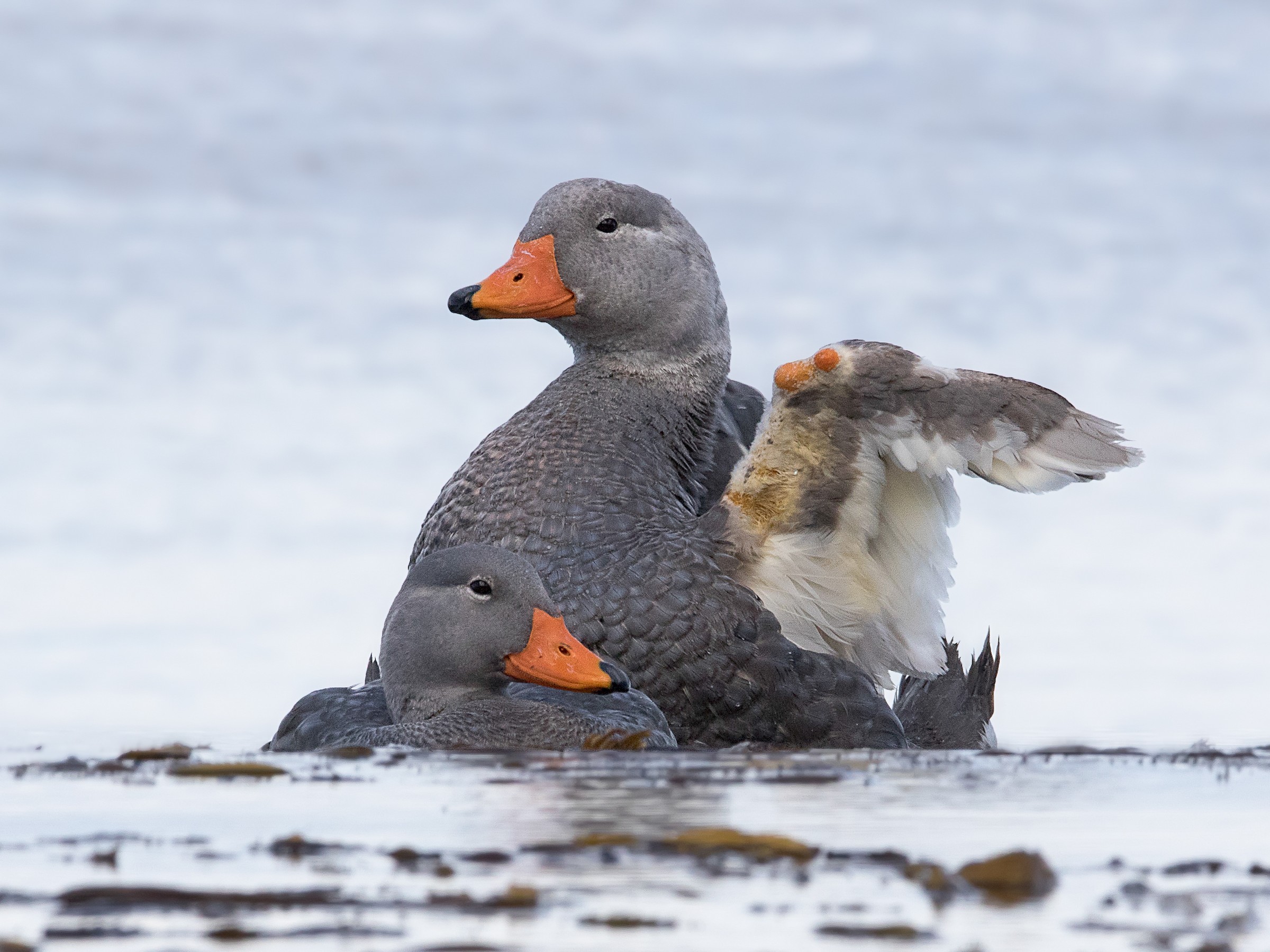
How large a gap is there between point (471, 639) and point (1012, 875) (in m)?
3.25

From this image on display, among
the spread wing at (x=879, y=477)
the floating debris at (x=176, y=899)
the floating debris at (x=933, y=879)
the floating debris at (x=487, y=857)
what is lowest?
the floating debris at (x=176, y=899)

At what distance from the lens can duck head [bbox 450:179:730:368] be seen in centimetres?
814

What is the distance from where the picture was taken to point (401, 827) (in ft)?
13.9

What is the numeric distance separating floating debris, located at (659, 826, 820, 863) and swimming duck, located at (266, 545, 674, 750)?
88.9 inches

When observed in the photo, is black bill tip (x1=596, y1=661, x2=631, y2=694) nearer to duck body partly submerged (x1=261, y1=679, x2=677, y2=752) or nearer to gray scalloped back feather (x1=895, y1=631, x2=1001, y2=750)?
duck body partly submerged (x1=261, y1=679, x2=677, y2=752)

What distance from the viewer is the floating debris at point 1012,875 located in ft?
11.5

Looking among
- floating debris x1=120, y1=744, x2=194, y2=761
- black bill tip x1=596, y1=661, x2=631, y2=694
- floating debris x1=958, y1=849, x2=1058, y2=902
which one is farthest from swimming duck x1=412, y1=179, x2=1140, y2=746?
floating debris x1=958, y1=849, x2=1058, y2=902

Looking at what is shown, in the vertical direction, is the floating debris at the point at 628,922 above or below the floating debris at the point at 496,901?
below

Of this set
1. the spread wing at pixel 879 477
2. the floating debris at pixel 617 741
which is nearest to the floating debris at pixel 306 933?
the floating debris at pixel 617 741

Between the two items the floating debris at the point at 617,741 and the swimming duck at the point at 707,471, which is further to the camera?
the swimming duck at the point at 707,471

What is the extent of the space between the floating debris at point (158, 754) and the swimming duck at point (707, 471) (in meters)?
1.79

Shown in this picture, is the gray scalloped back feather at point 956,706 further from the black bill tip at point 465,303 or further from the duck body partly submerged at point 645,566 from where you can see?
the black bill tip at point 465,303

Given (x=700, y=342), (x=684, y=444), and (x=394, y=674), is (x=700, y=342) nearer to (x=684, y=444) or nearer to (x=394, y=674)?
(x=684, y=444)

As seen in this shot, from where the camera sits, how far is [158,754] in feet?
18.9
